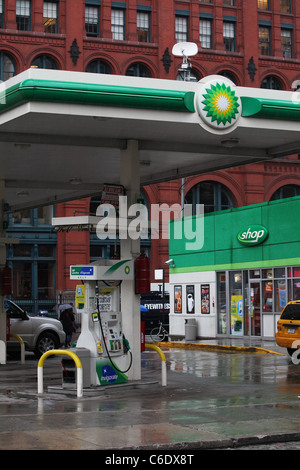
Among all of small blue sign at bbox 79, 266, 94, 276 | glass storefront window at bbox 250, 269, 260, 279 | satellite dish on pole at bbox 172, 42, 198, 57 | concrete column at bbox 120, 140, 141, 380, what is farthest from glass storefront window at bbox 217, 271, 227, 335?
small blue sign at bbox 79, 266, 94, 276

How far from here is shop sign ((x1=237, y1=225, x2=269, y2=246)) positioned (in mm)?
30188

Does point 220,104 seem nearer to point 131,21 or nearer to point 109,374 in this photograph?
point 109,374

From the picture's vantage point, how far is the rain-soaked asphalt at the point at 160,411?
10.1 m

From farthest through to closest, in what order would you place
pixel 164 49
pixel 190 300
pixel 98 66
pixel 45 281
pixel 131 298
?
1. pixel 164 49
2. pixel 98 66
3. pixel 45 281
4. pixel 190 300
5. pixel 131 298

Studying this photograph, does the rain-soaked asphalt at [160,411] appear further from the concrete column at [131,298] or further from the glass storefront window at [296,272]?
the glass storefront window at [296,272]

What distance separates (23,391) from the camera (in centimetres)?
1589

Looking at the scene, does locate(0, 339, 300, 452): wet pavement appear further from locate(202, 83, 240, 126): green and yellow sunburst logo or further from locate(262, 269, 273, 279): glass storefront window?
locate(262, 269, 273, 279): glass storefront window

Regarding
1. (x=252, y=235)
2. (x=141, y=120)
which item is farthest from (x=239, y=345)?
(x=141, y=120)

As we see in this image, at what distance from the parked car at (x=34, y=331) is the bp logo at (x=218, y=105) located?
35.9 feet

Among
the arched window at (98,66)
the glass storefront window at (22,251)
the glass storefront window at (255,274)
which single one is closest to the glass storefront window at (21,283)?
the glass storefront window at (22,251)

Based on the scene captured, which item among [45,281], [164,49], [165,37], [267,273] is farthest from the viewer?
[165,37]

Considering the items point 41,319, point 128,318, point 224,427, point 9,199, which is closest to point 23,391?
point 128,318

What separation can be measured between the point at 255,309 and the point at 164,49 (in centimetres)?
2582

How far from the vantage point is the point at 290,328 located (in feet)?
70.9
